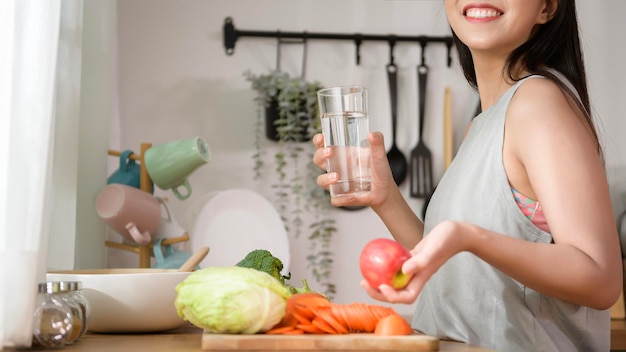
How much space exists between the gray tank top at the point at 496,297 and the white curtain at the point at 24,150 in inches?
23.4

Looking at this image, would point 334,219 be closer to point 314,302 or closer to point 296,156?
point 296,156

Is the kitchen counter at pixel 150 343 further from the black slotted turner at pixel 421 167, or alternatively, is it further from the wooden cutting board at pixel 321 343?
the black slotted turner at pixel 421 167

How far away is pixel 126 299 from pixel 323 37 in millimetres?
1968

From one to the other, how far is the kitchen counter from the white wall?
1.68m

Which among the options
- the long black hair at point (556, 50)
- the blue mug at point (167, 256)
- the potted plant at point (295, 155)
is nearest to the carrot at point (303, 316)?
the long black hair at point (556, 50)

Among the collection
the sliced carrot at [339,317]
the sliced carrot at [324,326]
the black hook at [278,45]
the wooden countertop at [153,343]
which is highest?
the black hook at [278,45]

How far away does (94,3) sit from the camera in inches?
78.4

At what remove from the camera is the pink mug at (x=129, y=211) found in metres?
1.96

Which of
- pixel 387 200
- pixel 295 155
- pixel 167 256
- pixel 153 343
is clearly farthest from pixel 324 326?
pixel 295 155

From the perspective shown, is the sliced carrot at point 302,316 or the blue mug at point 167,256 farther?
the blue mug at point 167,256

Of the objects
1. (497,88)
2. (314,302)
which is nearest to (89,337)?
(314,302)

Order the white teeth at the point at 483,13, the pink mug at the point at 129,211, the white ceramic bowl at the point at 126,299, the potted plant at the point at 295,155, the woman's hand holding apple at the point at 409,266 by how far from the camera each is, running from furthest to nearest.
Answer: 1. the potted plant at the point at 295,155
2. the pink mug at the point at 129,211
3. the white teeth at the point at 483,13
4. the white ceramic bowl at the point at 126,299
5. the woman's hand holding apple at the point at 409,266

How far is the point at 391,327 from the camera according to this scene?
944 mm

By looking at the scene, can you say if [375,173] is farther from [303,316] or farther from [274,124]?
[274,124]
